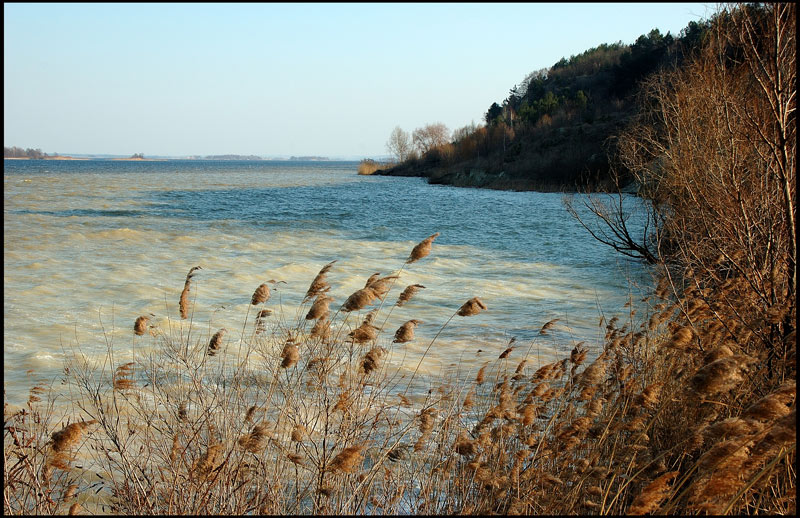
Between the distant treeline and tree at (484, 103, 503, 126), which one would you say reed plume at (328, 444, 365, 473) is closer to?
the distant treeline

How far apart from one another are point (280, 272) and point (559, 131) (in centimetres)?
5327

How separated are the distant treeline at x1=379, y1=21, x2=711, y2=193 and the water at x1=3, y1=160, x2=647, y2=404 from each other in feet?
80.9

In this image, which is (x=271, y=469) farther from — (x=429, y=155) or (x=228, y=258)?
(x=429, y=155)

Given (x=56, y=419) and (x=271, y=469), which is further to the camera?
(x=56, y=419)

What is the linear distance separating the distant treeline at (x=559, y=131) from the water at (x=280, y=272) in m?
24.7

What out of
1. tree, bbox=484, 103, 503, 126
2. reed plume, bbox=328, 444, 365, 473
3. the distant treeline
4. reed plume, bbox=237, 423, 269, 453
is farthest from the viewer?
tree, bbox=484, 103, 503, 126

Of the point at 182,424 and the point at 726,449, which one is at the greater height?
the point at 726,449

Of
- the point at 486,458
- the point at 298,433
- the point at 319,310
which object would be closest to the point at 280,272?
the point at 319,310

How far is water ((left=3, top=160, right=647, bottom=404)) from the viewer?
30.9ft

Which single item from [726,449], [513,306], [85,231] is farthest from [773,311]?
[85,231]

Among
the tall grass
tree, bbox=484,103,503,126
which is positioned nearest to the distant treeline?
tree, bbox=484,103,503,126

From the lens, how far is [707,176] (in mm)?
7344

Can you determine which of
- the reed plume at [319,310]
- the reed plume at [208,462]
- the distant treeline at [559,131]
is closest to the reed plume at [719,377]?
the reed plume at [319,310]

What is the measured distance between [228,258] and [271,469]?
13.6m
